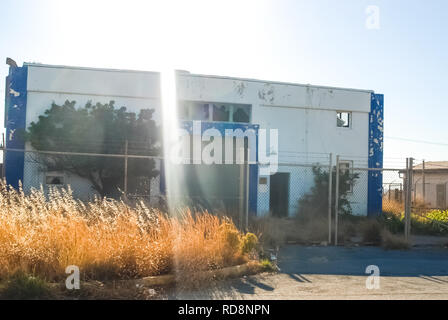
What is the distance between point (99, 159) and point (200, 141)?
15.6 feet

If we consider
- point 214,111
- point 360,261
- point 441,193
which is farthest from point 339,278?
point 441,193

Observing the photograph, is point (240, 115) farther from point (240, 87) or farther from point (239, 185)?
point (239, 185)

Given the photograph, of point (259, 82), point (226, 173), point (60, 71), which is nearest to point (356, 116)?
point (259, 82)

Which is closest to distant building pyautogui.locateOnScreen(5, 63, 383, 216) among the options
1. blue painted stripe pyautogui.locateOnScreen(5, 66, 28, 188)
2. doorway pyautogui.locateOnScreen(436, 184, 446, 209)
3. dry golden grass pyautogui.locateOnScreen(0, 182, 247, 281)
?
blue painted stripe pyautogui.locateOnScreen(5, 66, 28, 188)

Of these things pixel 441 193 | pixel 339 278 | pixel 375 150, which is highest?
pixel 375 150

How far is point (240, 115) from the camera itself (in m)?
20.5

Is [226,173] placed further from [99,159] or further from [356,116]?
[356,116]

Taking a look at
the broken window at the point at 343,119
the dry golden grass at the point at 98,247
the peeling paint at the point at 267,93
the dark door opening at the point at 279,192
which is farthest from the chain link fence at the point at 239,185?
the dry golden grass at the point at 98,247

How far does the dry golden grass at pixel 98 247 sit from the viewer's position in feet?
20.1

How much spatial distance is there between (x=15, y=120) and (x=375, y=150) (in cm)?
1729

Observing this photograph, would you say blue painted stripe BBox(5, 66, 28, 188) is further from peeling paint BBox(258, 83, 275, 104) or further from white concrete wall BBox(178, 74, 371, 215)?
peeling paint BBox(258, 83, 275, 104)

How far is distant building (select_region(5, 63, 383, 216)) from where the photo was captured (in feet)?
59.6

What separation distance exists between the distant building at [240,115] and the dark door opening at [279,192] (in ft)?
0.16

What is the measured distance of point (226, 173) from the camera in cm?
1909
